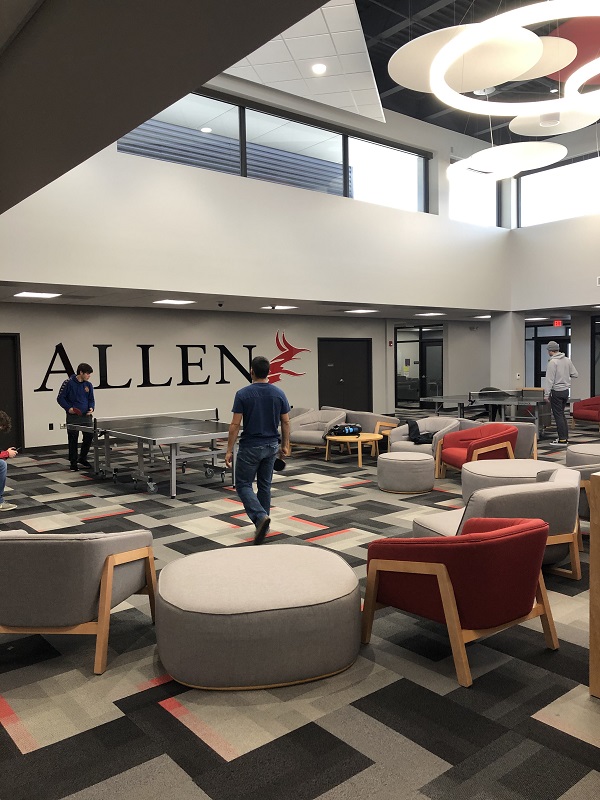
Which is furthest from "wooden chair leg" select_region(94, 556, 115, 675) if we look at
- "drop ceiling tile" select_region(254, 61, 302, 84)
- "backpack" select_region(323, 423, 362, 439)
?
"drop ceiling tile" select_region(254, 61, 302, 84)

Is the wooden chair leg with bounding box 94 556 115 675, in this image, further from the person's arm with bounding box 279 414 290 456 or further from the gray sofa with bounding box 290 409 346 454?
the gray sofa with bounding box 290 409 346 454

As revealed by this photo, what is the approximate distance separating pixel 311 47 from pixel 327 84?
1292 mm

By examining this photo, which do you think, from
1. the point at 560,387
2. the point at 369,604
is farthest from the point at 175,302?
the point at 369,604

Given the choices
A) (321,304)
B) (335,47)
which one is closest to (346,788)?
(335,47)

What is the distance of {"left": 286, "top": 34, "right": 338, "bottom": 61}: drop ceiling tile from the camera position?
791cm

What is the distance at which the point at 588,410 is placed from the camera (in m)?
13.6

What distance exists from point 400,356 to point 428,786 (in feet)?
66.9

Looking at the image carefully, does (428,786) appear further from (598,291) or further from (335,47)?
(598,291)

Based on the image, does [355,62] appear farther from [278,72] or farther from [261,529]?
[261,529]

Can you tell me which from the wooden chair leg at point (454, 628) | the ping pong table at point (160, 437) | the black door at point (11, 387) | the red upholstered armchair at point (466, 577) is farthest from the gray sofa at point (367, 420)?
the wooden chair leg at point (454, 628)

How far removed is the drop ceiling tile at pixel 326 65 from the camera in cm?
854

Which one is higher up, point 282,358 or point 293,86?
point 293,86

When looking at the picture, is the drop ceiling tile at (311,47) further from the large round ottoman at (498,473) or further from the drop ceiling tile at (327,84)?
the large round ottoman at (498,473)

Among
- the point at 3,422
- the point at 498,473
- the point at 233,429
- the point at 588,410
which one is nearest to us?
the point at 233,429
